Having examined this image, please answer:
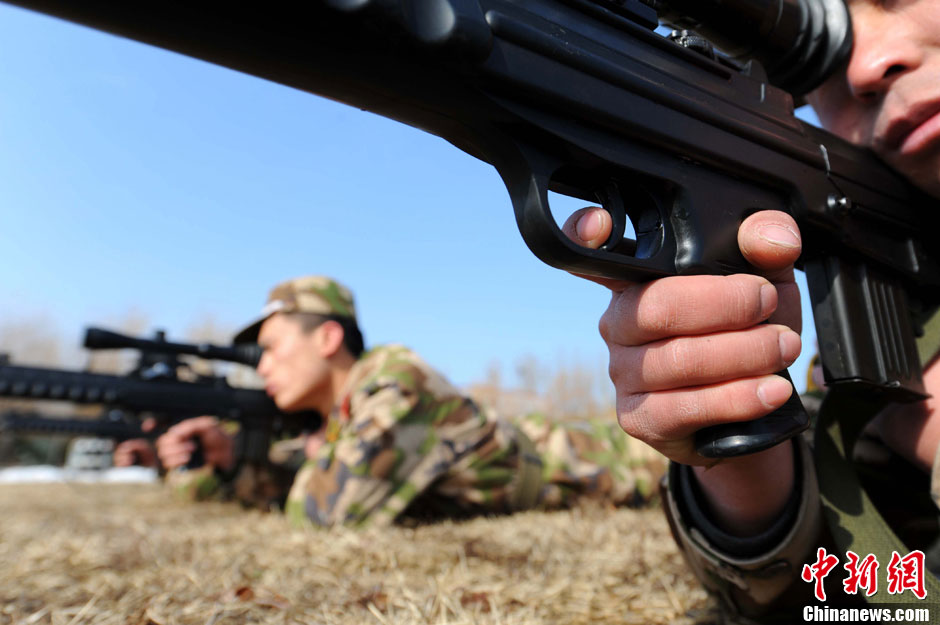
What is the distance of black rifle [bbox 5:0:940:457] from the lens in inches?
30.1

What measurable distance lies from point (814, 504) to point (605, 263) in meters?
0.74

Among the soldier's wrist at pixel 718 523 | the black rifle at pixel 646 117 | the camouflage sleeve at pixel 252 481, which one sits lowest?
the camouflage sleeve at pixel 252 481

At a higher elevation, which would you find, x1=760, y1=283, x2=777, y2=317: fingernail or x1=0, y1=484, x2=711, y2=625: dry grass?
x1=760, y1=283, x2=777, y2=317: fingernail

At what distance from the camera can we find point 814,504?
123 centimetres

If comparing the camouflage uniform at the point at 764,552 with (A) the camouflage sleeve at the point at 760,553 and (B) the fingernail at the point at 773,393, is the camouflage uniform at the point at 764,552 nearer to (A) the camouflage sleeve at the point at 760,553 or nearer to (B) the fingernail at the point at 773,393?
(A) the camouflage sleeve at the point at 760,553

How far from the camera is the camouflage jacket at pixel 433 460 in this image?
2.68 meters

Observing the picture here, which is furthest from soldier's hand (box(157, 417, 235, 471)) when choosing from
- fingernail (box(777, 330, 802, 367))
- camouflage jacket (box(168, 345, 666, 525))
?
fingernail (box(777, 330, 802, 367))

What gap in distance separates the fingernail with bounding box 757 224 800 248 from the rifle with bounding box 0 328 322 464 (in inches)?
140

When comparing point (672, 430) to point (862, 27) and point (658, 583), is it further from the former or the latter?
point (862, 27)

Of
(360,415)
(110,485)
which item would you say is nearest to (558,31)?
(360,415)

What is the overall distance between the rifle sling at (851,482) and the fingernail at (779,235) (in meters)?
0.53

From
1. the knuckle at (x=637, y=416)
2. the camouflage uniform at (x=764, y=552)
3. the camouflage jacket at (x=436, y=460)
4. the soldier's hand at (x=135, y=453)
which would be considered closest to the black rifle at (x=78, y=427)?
the soldier's hand at (x=135, y=453)

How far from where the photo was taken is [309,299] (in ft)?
12.7

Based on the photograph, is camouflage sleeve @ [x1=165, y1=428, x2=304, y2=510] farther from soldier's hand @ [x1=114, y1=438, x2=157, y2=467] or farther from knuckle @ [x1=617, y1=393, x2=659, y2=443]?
knuckle @ [x1=617, y1=393, x2=659, y2=443]
